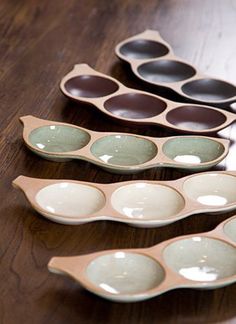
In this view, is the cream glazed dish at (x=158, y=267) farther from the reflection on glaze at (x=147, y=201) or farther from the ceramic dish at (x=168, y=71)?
the ceramic dish at (x=168, y=71)

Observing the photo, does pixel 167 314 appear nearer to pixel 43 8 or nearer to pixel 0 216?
pixel 0 216

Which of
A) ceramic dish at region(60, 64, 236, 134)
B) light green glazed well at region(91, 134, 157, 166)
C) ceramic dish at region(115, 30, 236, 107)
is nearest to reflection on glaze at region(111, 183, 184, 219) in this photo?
light green glazed well at region(91, 134, 157, 166)

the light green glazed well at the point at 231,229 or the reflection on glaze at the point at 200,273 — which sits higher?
the light green glazed well at the point at 231,229

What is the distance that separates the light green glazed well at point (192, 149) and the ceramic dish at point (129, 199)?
3.6 inches

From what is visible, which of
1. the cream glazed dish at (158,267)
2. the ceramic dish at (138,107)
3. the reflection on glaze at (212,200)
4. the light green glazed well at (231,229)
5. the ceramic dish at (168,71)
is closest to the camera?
the cream glazed dish at (158,267)

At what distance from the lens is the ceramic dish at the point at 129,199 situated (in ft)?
3.26

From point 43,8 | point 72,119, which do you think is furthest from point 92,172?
point 43,8

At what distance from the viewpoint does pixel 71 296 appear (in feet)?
2.88

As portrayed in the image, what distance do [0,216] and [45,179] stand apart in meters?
0.09

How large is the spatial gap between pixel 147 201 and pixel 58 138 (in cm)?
26

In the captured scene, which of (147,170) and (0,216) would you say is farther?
(147,170)

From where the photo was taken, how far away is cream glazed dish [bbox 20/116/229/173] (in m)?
1.15

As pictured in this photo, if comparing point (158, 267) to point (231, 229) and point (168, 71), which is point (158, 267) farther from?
point (168, 71)

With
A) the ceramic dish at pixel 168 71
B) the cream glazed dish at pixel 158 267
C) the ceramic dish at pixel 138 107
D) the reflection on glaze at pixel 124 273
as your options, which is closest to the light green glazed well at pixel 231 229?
the cream glazed dish at pixel 158 267
